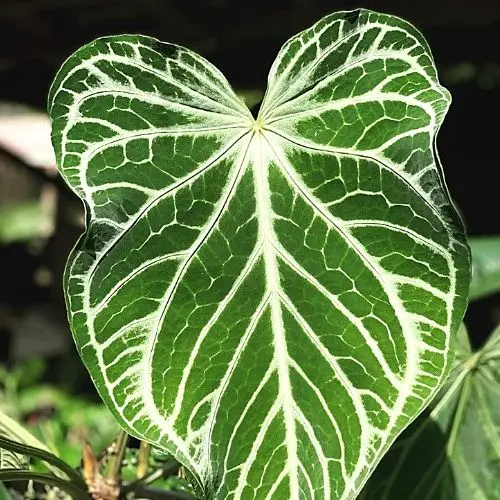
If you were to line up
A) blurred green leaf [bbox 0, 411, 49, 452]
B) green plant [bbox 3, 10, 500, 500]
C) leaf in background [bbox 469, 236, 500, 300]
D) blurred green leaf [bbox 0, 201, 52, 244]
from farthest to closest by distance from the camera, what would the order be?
blurred green leaf [bbox 0, 201, 52, 244], leaf in background [bbox 469, 236, 500, 300], blurred green leaf [bbox 0, 411, 49, 452], green plant [bbox 3, 10, 500, 500]

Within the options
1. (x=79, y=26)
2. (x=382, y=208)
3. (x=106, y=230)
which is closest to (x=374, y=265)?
(x=382, y=208)

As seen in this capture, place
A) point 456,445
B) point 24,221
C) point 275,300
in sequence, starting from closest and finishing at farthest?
point 275,300, point 456,445, point 24,221

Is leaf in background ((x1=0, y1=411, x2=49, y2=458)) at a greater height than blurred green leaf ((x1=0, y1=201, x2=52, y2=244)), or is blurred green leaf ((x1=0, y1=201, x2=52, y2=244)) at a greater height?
leaf in background ((x1=0, y1=411, x2=49, y2=458))

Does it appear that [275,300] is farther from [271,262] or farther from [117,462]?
[117,462]

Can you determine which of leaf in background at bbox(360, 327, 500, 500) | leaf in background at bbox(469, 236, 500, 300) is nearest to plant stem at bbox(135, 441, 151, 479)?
leaf in background at bbox(360, 327, 500, 500)

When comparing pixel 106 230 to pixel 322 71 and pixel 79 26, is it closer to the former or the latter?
pixel 322 71

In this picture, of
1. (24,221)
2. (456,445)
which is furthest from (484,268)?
(24,221)

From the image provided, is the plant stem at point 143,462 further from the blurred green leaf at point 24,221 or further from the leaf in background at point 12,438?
the blurred green leaf at point 24,221

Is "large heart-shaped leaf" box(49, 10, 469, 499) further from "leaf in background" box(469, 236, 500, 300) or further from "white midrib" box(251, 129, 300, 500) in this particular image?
"leaf in background" box(469, 236, 500, 300)
